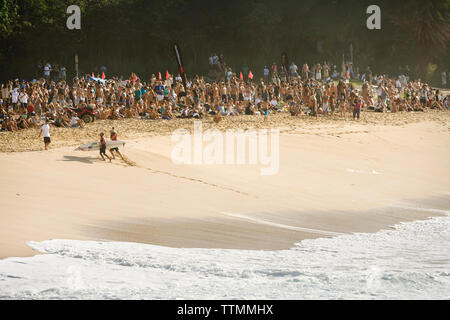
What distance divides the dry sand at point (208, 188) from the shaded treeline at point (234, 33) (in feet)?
65.0

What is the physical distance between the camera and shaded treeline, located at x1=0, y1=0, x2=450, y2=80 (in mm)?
47281

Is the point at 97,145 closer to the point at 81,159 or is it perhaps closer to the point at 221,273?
the point at 81,159

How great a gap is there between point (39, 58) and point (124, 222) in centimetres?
3672

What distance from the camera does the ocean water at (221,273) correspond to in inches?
474

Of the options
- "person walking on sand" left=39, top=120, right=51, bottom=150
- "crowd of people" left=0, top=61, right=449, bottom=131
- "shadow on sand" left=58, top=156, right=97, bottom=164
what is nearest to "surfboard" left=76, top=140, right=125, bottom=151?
"shadow on sand" left=58, top=156, right=97, bottom=164

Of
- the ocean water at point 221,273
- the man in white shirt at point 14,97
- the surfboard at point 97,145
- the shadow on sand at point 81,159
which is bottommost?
the ocean water at point 221,273

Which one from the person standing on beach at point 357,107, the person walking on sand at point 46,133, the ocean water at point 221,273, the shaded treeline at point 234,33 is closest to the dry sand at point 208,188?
the person walking on sand at point 46,133

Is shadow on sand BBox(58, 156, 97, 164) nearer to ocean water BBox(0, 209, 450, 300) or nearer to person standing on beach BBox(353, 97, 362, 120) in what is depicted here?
ocean water BBox(0, 209, 450, 300)

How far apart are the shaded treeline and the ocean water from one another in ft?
107

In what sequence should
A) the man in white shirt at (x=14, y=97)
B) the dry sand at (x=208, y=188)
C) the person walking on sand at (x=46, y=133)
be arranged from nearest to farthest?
the dry sand at (x=208, y=188) → the person walking on sand at (x=46, y=133) → the man in white shirt at (x=14, y=97)

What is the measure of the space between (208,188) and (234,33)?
30.8 metres

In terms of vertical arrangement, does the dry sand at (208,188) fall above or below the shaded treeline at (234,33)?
below

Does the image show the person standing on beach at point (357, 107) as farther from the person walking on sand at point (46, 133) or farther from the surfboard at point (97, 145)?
the person walking on sand at point (46, 133)
